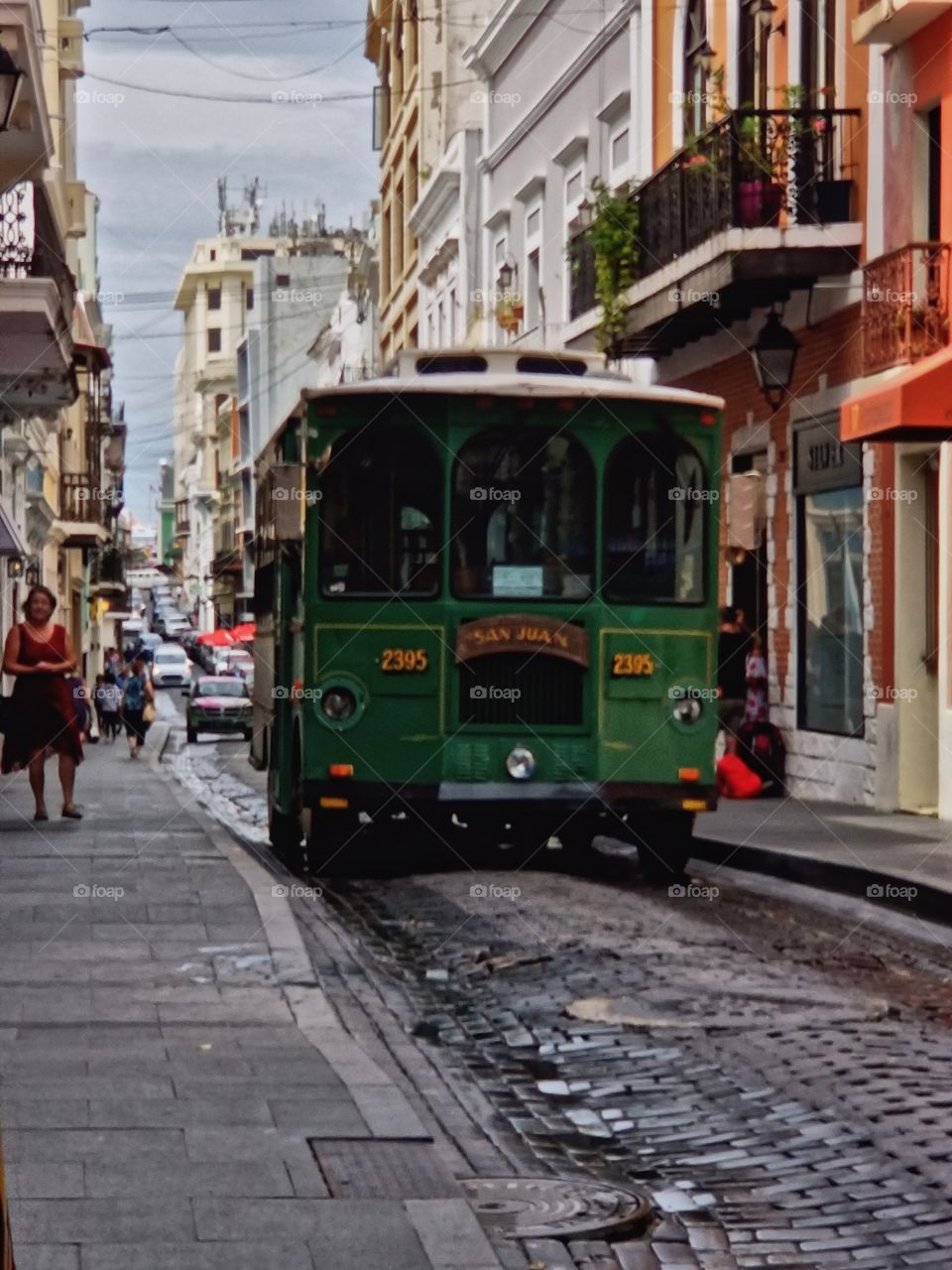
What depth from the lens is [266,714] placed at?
55.6ft

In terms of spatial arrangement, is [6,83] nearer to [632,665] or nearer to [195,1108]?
[632,665]

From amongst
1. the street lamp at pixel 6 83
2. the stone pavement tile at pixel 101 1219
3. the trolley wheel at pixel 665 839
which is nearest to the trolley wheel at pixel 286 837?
the trolley wheel at pixel 665 839

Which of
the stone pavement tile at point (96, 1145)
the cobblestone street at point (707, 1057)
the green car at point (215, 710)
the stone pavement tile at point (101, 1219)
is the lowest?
the green car at point (215, 710)

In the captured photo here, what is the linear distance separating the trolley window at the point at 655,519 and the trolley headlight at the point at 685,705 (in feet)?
1.81

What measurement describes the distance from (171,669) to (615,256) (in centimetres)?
6268

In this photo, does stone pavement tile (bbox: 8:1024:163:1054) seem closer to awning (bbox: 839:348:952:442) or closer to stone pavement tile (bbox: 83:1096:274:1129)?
stone pavement tile (bbox: 83:1096:274:1129)

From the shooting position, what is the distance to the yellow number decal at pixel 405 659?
1392cm

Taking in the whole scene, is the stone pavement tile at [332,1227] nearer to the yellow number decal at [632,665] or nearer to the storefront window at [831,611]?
the yellow number decal at [632,665]

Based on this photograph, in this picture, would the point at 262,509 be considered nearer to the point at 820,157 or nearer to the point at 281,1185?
the point at 820,157

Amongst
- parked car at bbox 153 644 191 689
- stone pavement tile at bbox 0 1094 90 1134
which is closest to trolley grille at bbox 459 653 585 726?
stone pavement tile at bbox 0 1094 90 1134

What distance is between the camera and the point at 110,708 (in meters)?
49.7

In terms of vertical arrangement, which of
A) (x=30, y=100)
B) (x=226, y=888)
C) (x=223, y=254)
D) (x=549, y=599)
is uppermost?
(x=223, y=254)

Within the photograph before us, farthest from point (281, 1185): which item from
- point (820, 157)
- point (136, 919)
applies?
point (820, 157)

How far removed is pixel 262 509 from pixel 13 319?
8.03 metres
